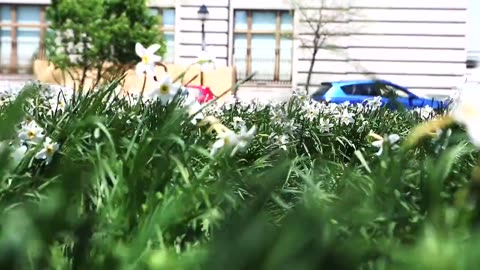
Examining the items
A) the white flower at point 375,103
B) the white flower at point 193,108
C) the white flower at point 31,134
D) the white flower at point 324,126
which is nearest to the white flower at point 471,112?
the white flower at point 193,108

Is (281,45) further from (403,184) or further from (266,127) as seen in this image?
(403,184)

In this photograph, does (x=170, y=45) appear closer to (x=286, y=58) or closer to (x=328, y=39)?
(x=286, y=58)

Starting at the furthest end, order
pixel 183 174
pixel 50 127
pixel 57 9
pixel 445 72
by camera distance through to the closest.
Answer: pixel 445 72 < pixel 57 9 < pixel 50 127 < pixel 183 174

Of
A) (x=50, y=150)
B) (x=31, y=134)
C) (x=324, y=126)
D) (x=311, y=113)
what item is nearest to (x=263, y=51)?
(x=311, y=113)

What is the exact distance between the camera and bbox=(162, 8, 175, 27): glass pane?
34.4m

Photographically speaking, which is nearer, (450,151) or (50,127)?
(450,151)

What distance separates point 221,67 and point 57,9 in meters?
6.76

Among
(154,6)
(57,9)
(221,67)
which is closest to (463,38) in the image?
(221,67)

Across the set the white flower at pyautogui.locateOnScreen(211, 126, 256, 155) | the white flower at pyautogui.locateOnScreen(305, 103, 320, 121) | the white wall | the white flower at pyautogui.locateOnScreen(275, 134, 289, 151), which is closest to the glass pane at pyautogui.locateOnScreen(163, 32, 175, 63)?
the white wall

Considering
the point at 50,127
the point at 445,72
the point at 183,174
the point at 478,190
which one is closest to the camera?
the point at 478,190

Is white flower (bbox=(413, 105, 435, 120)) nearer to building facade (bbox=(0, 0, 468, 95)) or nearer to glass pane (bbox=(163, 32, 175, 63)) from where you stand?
building facade (bbox=(0, 0, 468, 95))

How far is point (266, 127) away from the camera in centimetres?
552

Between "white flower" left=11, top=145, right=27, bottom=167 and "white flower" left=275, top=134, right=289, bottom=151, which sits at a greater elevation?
"white flower" left=11, top=145, right=27, bottom=167

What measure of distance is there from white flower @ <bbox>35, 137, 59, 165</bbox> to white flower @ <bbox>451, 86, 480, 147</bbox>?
171 centimetres
